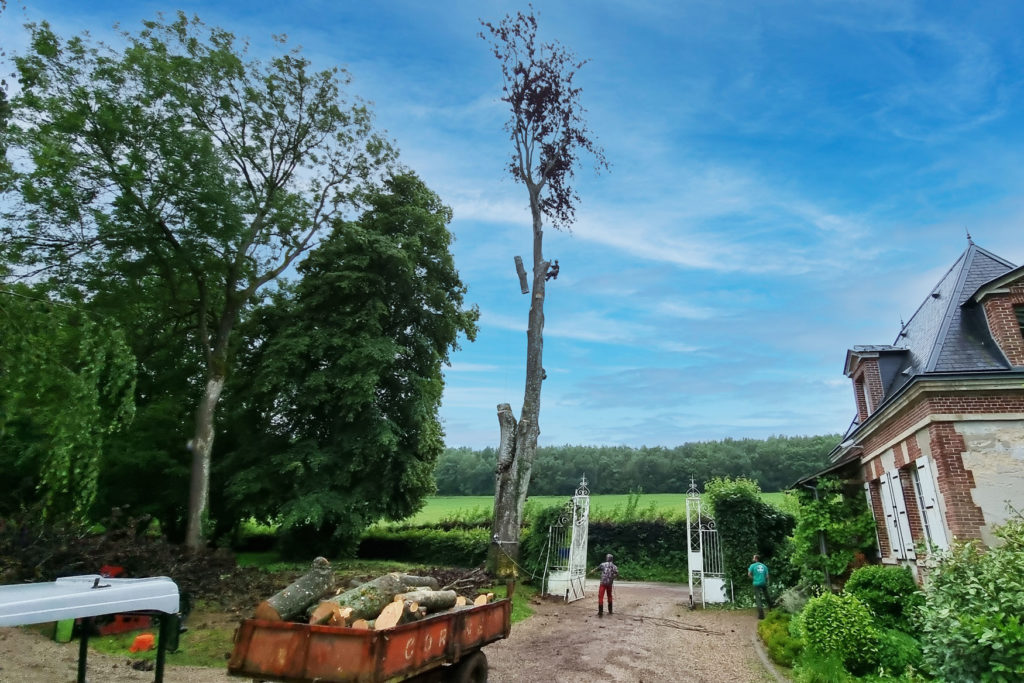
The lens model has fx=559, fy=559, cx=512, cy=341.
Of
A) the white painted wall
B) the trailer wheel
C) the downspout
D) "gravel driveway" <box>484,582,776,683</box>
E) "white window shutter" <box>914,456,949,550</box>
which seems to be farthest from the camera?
the downspout

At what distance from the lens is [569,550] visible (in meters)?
18.2

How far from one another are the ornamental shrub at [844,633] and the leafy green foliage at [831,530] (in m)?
6.59

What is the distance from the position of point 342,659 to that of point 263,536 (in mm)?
30208

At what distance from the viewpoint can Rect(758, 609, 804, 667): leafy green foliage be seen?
32.5ft

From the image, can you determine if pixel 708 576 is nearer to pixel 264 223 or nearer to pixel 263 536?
pixel 264 223

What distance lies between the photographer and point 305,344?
20984 millimetres

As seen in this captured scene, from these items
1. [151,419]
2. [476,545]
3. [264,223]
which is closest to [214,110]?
[264,223]

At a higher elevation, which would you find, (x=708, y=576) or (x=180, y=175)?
(x=180, y=175)

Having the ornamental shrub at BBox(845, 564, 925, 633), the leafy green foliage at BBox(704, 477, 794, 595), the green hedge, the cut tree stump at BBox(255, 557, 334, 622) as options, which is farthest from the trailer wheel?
the green hedge

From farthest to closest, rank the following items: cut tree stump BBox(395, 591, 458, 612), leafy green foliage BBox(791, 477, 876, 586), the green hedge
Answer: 1. the green hedge
2. leafy green foliage BBox(791, 477, 876, 586)
3. cut tree stump BBox(395, 591, 458, 612)

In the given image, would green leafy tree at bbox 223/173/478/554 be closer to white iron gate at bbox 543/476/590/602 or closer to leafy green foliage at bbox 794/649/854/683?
white iron gate at bbox 543/476/590/602

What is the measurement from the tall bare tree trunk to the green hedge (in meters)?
5.00

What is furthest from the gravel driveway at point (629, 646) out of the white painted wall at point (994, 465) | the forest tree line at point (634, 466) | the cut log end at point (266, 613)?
the forest tree line at point (634, 466)

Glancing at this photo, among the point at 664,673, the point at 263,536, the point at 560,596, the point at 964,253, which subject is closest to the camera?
the point at 664,673
